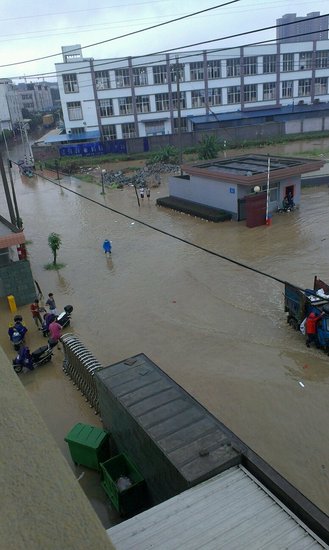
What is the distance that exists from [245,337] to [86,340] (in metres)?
4.91

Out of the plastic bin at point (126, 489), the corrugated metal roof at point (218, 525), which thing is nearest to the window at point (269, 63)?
the plastic bin at point (126, 489)

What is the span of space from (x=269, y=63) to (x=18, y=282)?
6244 cm

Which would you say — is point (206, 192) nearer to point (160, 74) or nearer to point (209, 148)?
point (209, 148)

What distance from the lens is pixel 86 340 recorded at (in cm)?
1372

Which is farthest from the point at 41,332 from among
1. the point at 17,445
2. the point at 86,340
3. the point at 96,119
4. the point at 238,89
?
the point at 238,89

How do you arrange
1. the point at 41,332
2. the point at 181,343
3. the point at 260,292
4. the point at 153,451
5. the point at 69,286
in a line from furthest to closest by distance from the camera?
the point at 69,286 < the point at 260,292 < the point at 41,332 < the point at 181,343 < the point at 153,451

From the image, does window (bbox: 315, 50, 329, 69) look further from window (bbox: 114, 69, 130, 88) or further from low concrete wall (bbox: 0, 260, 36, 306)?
low concrete wall (bbox: 0, 260, 36, 306)

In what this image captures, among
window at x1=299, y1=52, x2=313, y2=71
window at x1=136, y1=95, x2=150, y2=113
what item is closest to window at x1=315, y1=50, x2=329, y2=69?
window at x1=299, y1=52, x2=313, y2=71

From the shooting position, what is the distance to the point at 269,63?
6581 cm

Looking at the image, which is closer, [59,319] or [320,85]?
[59,319]

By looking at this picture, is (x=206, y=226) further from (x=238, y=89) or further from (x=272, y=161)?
(x=238, y=89)

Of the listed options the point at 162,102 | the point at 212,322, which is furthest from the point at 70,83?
the point at 212,322

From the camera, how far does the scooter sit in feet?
39.7

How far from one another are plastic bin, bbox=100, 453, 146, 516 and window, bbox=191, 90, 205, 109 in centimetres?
6165
